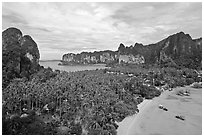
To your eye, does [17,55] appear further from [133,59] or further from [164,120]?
[133,59]

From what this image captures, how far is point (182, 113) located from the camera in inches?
568

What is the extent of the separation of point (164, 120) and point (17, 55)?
1277 centimetres

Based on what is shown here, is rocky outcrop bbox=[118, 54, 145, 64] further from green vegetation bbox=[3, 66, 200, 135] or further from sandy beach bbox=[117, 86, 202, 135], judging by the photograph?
green vegetation bbox=[3, 66, 200, 135]

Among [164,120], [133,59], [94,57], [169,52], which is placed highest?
[169,52]

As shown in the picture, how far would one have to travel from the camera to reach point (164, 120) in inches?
489

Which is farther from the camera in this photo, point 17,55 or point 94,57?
point 94,57

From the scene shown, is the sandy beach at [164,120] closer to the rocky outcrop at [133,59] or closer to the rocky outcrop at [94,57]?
the rocky outcrop at [133,59]

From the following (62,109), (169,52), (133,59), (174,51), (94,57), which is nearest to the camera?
(62,109)

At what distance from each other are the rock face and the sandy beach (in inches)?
359

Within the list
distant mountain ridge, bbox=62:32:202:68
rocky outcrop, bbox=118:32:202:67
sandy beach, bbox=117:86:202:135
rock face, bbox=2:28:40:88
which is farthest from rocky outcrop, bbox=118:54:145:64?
rock face, bbox=2:28:40:88

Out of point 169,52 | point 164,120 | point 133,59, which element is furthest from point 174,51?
point 164,120

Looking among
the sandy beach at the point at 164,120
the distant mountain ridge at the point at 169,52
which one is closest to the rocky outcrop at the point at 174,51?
the distant mountain ridge at the point at 169,52

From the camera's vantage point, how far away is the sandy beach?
1033 cm

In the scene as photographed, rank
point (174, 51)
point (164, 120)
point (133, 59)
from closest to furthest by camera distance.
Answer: point (164, 120) < point (174, 51) < point (133, 59)
